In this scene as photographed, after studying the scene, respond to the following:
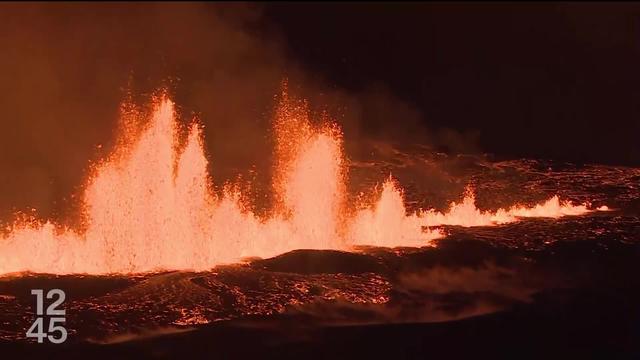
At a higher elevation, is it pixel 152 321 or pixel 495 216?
pixel 495 216

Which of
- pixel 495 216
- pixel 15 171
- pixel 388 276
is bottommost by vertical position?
pixel 388 276

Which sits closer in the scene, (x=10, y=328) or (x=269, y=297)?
(x=10, y=328)

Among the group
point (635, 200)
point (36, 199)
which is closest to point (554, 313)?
point (635, 200)

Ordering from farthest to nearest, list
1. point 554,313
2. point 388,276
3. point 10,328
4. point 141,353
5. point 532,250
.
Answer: point 532,250
point 388,276
point 554,313
point 10,328
point 141,353

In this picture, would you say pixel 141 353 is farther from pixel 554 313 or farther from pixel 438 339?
pixel 554 313

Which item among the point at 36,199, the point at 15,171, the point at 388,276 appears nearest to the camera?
the point at 388,276

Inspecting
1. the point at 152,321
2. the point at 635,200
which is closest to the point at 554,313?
the point at 152,321
